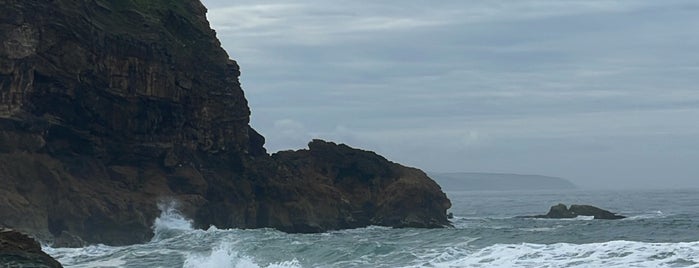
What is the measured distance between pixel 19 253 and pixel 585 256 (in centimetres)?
1780

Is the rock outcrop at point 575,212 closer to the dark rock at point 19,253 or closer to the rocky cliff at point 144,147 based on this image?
the rocky cliff at point 144,147

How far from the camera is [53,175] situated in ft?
159

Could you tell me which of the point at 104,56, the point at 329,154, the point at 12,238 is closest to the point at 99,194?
the point at 104,56

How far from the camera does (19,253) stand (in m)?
21.9

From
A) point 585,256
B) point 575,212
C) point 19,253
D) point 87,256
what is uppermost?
point 575,212

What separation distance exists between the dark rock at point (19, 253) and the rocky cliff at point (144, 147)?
22.2 m

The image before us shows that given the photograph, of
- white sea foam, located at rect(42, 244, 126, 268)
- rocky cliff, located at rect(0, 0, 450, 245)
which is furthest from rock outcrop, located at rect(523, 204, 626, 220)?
white sea foam, located at rect(42, 244, 126, 268)

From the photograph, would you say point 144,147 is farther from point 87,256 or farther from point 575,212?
point 575,212

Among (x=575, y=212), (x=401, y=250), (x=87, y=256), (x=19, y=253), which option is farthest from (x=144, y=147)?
(x=19, y=253)

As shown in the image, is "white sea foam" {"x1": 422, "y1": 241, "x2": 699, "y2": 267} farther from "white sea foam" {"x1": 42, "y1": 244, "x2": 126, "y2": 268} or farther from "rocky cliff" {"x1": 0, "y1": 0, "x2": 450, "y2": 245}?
"rocky cliff" {"x1": 0, "y1": 0, "x2": 450, "y2": 245}

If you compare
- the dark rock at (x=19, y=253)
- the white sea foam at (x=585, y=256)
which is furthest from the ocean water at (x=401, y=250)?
the dark rock at (x=19, y=253)

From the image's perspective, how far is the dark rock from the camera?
2164 centimetres

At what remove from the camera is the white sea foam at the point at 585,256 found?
32406mm

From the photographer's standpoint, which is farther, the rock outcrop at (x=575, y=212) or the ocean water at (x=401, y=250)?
the rock outcrop at (x=575, y=212)
